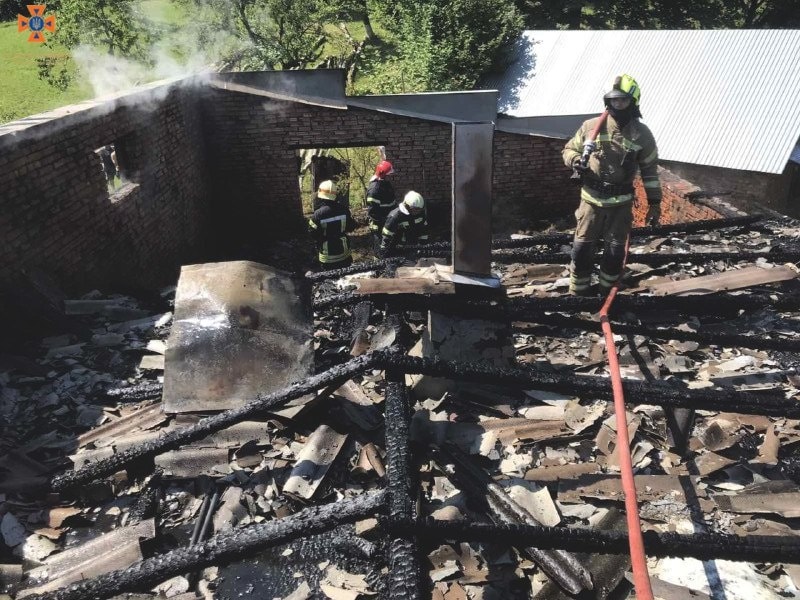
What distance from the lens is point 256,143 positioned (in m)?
9.84

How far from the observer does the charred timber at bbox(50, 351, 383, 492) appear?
346 cm

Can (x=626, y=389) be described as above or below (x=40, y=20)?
below

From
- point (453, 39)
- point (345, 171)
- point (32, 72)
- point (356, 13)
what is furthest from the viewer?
point (356, 13)

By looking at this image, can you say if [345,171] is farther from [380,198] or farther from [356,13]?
[356,13]

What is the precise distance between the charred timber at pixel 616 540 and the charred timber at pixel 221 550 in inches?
10.6

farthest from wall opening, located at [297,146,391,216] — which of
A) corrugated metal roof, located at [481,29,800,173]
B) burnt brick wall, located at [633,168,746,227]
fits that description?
burnt brick wall, located at [633,168,746,227]

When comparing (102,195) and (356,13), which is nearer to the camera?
(102,195)

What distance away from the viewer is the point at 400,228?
7.27 metres

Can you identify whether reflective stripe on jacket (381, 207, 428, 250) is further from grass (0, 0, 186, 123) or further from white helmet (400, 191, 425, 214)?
grass (0, 0, 186, 123)

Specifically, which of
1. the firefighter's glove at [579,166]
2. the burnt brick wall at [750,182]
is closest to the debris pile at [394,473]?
the firefighter's glove at [579,166]

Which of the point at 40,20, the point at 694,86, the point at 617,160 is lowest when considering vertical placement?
the point at 617,160

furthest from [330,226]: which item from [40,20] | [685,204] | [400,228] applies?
[40,20]

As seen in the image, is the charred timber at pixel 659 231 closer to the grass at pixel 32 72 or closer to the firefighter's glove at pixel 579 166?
the firefighter's glove at pixel 579 166

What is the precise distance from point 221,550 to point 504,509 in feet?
5.52
